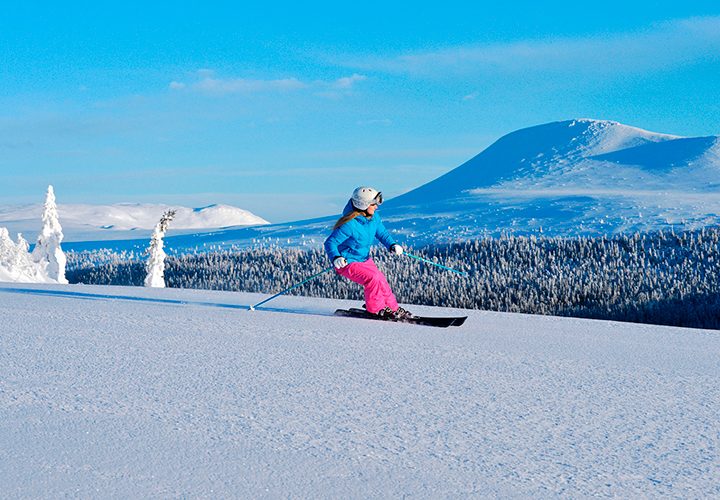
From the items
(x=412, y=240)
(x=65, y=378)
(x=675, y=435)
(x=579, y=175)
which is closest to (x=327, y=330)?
(x=65, y=378)

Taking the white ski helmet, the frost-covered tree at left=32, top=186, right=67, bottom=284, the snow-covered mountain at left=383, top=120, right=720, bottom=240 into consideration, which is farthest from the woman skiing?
the snow-covered mountain at left=383, top=120, right=720, bottom=240

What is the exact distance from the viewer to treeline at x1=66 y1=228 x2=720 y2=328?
11.8 meters

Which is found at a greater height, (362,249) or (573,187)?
(573,187)

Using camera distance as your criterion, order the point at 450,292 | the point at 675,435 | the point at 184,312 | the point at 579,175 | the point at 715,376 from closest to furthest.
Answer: the point at 675,435 → the point at 715,376 → the point at 184,312 → the point at 450,292 → the point at 579,175

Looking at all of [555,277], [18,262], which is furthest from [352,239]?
[18,262]

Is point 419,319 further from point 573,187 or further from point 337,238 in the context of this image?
point 573,187

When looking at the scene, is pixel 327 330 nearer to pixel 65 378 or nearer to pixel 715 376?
pixel 65 378

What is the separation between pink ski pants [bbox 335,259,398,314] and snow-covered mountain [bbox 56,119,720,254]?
81.9 ft

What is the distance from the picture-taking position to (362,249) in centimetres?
791

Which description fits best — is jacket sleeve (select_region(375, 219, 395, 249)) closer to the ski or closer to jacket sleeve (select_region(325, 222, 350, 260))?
jacket sleeve (select_region(325, 222, 350, 260))

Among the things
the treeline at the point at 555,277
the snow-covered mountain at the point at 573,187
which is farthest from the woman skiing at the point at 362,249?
the snow-covered mountain at the point at 573,187

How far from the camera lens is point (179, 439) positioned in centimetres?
330

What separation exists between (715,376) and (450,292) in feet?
27.2

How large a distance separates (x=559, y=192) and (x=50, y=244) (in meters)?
36.3
